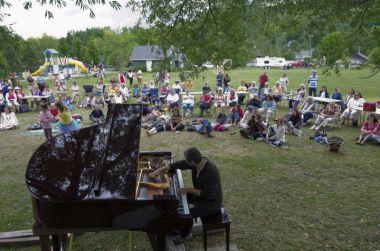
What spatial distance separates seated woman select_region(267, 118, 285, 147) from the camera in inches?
474

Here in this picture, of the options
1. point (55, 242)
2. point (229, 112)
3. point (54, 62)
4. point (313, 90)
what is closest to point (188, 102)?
point (229, 112)

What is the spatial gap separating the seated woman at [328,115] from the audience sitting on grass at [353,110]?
2.48ft

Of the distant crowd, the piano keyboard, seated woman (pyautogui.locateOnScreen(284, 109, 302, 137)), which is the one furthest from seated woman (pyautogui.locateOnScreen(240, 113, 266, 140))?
the piano keyboard

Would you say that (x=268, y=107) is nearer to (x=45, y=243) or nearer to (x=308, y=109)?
(x=308, y=109)

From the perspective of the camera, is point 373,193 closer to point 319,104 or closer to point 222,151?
point 222,151

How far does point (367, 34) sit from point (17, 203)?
26.5ft

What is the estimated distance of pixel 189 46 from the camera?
6.79 metres

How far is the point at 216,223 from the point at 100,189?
1.97m

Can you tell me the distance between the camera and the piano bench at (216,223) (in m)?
5.46

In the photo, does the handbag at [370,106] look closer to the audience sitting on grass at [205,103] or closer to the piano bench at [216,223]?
the audience sitting on grass at [205,103]

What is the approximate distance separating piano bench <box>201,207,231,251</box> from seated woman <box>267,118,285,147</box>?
22.2ft

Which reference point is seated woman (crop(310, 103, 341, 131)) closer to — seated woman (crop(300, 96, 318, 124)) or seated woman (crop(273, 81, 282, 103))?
seated woman (crop(300, 96, 318, 124))

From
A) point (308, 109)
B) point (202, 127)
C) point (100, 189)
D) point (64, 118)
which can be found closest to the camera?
point (100, 189)

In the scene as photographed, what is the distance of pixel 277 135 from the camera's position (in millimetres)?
12180
